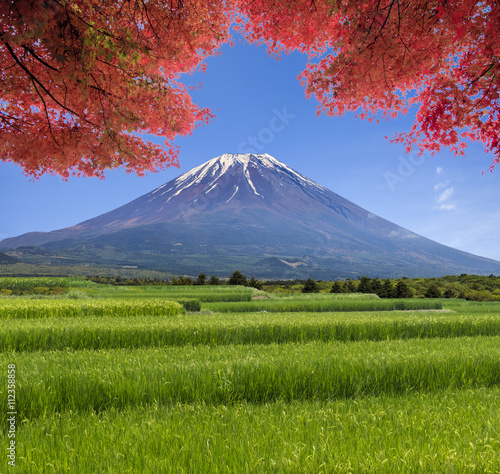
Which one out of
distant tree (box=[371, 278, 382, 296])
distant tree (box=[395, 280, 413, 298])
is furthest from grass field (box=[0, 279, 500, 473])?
distant tree (box=[371, 278, 382, 296])

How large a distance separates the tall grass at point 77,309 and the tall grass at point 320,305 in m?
5.01

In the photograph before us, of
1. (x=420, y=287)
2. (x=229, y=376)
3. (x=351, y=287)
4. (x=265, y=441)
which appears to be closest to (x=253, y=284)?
(x=351, y=287)

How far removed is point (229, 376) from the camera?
4672 mm

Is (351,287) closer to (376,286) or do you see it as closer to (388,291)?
(376,286)

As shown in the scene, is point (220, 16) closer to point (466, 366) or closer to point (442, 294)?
point (466, 366)

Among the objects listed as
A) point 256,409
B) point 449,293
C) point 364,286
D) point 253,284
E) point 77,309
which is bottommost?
point 253,284

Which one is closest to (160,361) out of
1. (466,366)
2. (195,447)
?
(195,447)

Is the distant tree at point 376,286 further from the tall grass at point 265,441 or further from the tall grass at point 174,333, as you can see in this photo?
the tall grass at point 265,441

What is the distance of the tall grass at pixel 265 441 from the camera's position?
101 inches

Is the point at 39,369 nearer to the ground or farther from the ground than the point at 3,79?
nearer to the ground

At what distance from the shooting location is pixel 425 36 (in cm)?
797

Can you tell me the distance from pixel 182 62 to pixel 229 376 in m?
10.1

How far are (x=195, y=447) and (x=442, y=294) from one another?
38.4 m

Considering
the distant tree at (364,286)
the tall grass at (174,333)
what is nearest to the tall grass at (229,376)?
the tall grass at (174,333)
